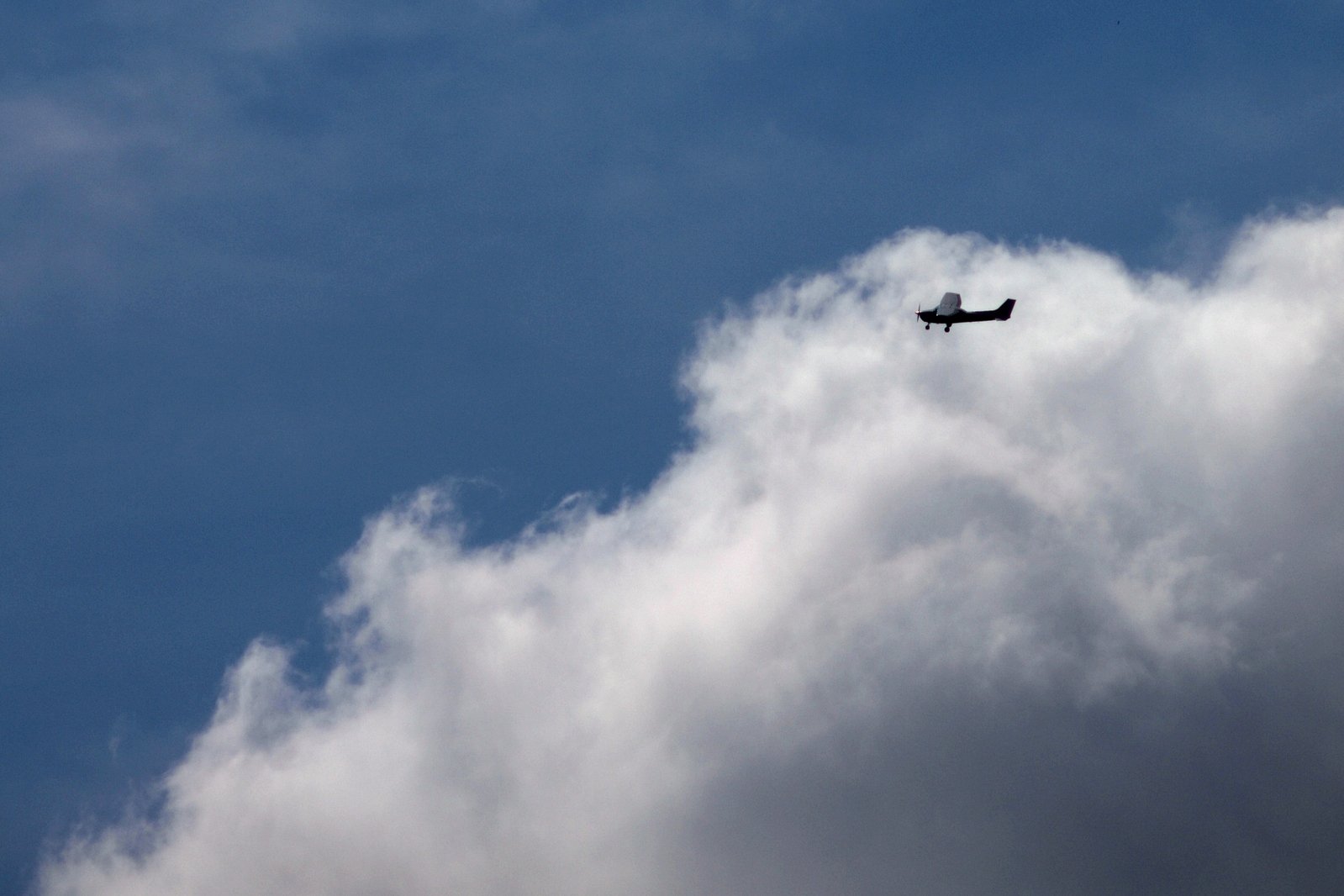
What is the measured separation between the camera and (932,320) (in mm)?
189250

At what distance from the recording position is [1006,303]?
194 meters

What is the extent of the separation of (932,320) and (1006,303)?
35.3ft
